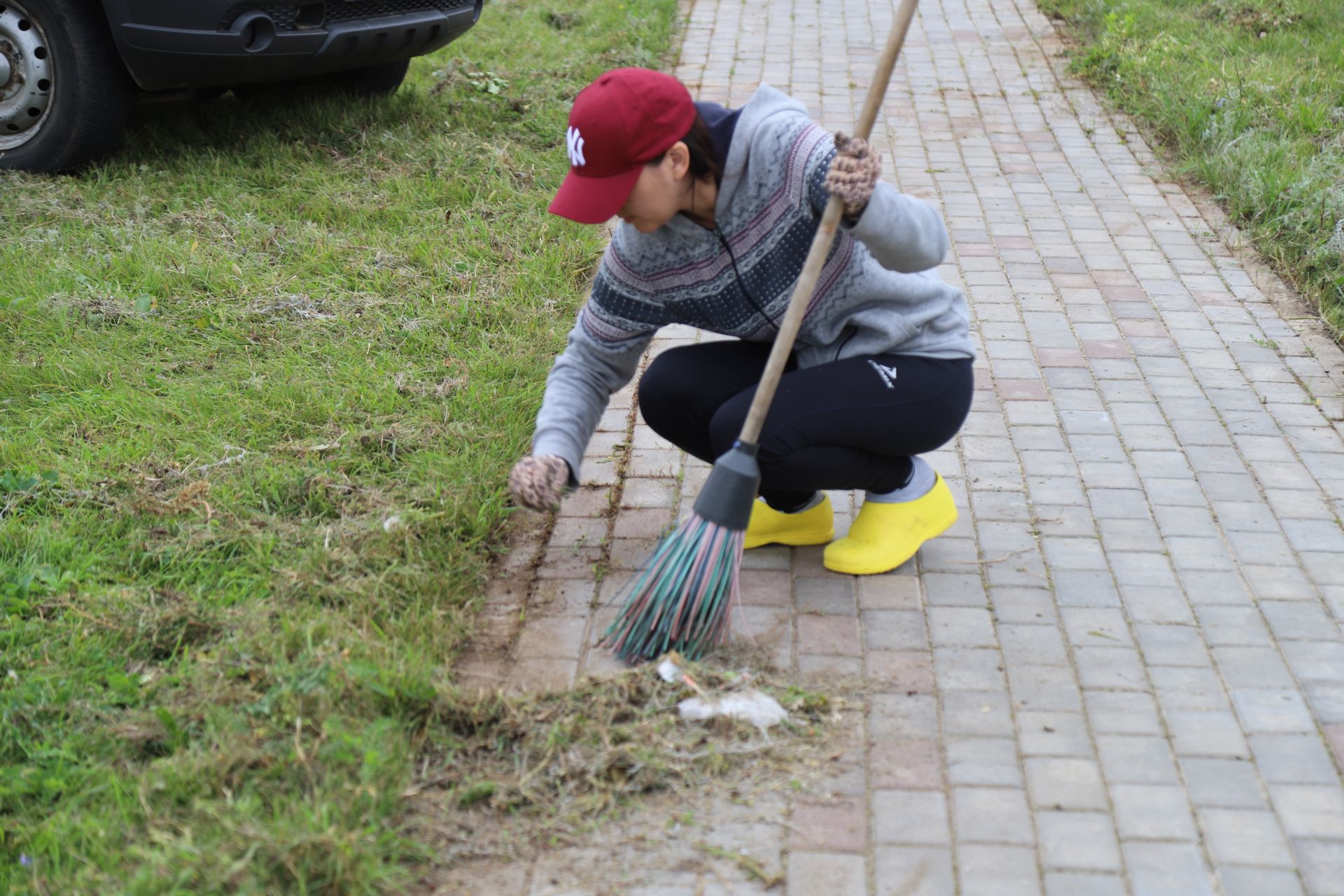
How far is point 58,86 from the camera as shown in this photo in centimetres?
536

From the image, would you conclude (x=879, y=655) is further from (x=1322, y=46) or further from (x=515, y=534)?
(x=1322, y=46)

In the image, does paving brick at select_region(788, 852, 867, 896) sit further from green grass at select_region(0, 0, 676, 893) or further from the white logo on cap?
the white logo on cap

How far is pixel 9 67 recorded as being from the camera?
17.5ft

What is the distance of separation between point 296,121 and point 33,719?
13.1ft

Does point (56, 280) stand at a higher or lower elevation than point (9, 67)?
lower

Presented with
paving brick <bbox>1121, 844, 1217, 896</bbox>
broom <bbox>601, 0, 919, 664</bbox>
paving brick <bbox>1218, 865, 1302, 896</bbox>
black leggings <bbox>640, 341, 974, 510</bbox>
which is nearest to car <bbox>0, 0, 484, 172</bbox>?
black leggings <bbox>640, 341, 974, 510</bbox>

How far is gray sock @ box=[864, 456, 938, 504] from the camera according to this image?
3.23 m

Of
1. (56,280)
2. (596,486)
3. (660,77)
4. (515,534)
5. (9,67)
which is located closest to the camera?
(660,77)

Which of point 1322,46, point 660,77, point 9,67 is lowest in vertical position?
point 1322,46

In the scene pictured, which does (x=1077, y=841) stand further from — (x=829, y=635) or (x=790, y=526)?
(x=790, y=526)

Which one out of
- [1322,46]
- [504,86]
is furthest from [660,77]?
[1322,46]

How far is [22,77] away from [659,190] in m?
3.90

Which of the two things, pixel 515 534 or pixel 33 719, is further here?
pixel 515 534

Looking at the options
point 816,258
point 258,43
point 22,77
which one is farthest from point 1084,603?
point 22,77
